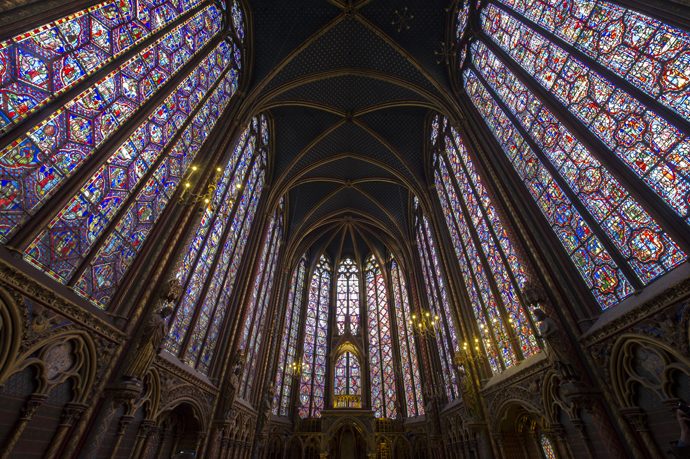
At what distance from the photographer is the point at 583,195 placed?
725 centimetres

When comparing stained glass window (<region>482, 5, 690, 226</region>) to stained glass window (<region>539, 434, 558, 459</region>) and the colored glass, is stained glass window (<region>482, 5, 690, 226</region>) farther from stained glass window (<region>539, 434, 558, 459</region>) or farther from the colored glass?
stained glass window (<region>539, 434, 558, 459</region>)

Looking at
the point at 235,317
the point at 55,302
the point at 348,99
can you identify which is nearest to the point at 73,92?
the point at 55,302

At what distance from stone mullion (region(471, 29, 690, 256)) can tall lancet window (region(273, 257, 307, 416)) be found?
17.1 metres

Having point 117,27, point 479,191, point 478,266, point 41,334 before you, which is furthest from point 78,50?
point 478,266

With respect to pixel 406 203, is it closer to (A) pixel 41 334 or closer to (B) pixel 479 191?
Result: (B) pixel 479 191

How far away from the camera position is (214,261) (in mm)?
11539

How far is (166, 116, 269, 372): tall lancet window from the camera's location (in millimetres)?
9969

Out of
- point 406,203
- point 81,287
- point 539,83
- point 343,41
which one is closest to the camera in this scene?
point 81,287

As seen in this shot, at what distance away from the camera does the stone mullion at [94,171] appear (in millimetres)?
5246

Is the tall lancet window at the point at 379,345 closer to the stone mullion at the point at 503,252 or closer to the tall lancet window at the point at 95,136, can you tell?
the stone mullion at the point at 503,252

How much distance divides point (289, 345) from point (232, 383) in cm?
981

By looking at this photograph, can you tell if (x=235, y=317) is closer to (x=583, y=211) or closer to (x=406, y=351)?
(x=583, y=211)

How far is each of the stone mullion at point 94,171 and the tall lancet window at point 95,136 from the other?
0.02 m

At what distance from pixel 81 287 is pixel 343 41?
13.8 meters
